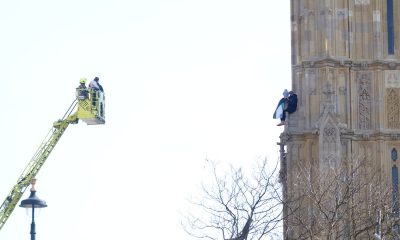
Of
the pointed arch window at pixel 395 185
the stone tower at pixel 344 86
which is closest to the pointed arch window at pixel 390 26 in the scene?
the stone tower at pixel 344 86

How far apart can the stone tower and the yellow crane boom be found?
445 inches

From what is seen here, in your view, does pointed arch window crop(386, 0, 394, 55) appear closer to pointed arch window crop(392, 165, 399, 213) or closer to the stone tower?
the stone tower

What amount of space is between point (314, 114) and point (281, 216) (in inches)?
285

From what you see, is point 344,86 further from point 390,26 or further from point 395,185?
point 395,185

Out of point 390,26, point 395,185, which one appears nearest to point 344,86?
point 390,26

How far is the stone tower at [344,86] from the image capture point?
259 feet

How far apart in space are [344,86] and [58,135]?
1669cm

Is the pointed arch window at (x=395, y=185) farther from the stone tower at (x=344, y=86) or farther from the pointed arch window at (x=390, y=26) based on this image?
the pointed arch window at (x=390, y=26)

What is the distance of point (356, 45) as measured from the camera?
8025cm

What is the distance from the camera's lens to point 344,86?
7975cm

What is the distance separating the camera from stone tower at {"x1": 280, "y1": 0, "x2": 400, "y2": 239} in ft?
259

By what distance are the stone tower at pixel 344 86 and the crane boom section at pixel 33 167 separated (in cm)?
1383

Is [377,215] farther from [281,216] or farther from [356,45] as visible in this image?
[356,45]

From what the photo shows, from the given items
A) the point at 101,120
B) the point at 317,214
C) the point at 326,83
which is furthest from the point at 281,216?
the point at 101,120
